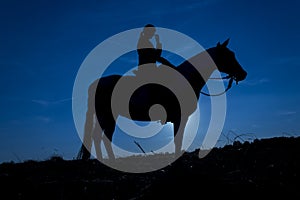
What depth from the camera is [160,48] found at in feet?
28.6

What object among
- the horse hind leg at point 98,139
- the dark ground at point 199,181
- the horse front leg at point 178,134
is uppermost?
the horse hind leg at point 98,139

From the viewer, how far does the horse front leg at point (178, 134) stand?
7847 mm

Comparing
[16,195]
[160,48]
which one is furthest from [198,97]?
[16,195]

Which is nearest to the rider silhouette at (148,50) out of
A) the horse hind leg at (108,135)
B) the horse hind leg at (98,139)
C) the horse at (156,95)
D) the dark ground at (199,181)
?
the horse at (156,95)

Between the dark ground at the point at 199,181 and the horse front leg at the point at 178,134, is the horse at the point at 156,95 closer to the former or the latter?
the horse front leg at the point at 178,134

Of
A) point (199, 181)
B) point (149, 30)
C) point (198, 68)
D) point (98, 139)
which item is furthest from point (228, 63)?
point (199, 181)

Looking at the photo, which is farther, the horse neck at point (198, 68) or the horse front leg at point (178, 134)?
the horse neck at point (198, 68)

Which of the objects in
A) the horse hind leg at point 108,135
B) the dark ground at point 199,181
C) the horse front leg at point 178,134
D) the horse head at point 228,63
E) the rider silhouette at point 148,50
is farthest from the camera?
the horse hind leg at point 108,135

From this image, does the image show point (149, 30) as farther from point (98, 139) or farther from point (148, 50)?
point (98, 139)

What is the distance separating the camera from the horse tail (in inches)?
372

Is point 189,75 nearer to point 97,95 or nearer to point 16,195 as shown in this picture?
point 97,95

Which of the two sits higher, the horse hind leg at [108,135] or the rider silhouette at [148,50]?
the rider silhouette at [148,50]

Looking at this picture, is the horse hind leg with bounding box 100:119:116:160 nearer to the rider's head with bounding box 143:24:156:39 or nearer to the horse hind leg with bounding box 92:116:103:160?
the horse hind leg with bounding box 92:116:103:160

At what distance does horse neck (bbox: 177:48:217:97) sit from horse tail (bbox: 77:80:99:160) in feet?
10.2
